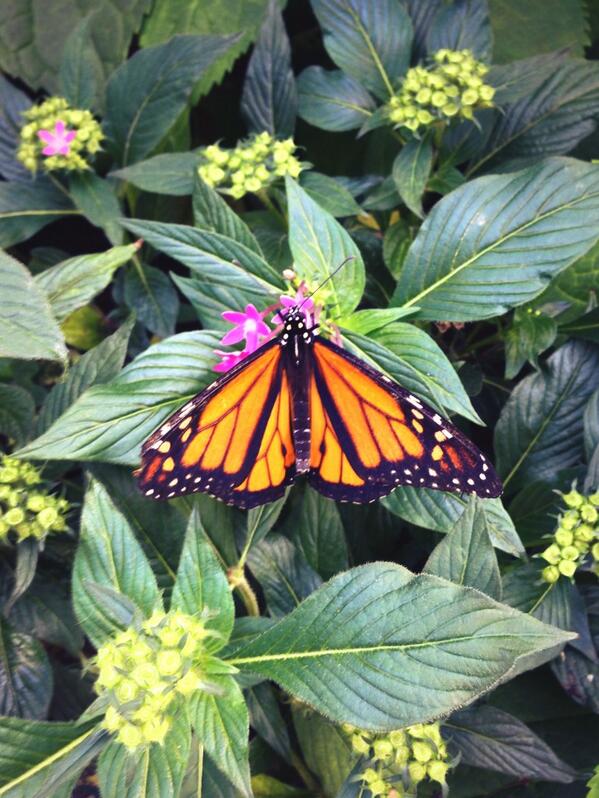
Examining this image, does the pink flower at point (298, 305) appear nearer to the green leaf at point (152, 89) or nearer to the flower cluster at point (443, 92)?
the flower cluster at point (443, 92)

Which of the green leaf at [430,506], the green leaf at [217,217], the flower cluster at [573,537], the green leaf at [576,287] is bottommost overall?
the flower cluster at [573,537]

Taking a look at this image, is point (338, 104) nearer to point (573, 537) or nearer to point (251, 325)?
point (251, 325)

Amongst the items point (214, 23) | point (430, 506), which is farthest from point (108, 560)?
point (214, 23)

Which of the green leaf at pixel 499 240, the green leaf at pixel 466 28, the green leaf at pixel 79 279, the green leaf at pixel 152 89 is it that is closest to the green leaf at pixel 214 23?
the green leaf at pixel 152 89

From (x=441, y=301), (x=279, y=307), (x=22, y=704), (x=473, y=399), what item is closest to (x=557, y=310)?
(x=473, y=399)

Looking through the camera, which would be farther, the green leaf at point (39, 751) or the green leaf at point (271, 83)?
the green leaf at point (271, 83)

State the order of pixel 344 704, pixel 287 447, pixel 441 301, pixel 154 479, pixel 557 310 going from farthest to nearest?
pixel 557 310 → pixel 441 301 → pixel 287 447 → pixel 154 479 → pixel 344 704

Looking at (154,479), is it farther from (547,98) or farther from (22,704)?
(547,98)
